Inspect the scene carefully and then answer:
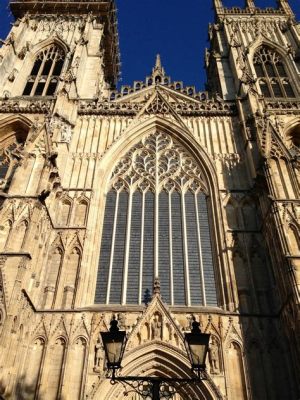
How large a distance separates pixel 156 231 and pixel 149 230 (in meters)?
0.34

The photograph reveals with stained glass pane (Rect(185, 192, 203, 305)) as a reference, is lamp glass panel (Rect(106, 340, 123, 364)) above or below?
below

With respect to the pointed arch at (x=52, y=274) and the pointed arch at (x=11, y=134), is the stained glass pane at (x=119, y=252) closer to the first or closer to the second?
the pointed arch at (x=52, y=274)

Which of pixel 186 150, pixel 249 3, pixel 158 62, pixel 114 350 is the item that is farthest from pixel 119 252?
pixel 249 3

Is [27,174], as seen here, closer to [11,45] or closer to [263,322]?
[263,322]

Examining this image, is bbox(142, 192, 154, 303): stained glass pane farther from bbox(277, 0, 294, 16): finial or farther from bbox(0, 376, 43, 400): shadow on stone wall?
bbox(277, 0, 294, 16): finial

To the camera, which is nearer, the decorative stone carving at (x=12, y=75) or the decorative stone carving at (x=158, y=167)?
the decorative stone carving at (x=158, y=167)

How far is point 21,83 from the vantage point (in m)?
24.0

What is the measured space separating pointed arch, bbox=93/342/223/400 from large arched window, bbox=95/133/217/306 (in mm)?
1989

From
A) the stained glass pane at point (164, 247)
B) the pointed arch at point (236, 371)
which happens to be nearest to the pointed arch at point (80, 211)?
the stained glass pane at point (164, 247)

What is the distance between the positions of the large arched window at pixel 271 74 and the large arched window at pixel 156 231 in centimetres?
814

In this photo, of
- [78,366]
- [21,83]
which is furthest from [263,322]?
[21,83]

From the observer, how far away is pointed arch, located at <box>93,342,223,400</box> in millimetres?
11453

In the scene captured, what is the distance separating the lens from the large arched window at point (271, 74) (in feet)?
77.2

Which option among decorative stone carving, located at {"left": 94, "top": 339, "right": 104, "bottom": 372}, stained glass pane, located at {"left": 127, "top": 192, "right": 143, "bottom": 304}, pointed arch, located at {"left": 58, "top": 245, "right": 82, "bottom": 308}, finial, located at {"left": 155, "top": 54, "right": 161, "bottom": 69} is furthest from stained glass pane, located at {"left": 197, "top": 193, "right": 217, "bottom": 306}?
finial, located at {"left": 155, "top": 54, "right": 161, "bottom": 69}
